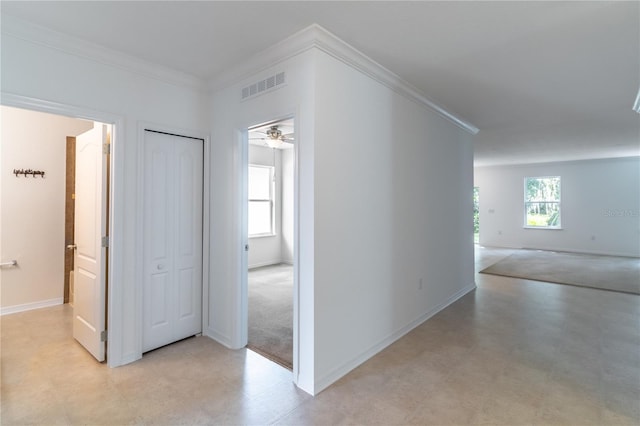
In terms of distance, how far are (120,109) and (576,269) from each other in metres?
8.54

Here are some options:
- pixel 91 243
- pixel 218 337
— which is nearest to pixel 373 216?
pixel 218 337

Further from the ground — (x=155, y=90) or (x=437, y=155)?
(x=155, y=90)

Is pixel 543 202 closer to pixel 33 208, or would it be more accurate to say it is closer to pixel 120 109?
pixel 120 109

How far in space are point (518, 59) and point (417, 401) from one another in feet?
9.67

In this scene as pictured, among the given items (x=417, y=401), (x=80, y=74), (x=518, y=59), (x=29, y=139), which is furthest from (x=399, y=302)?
(x=29, y=139)

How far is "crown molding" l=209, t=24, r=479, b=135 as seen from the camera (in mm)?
2295

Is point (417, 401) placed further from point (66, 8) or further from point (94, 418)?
point (66, 8)

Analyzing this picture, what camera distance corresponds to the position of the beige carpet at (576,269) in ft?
18.4

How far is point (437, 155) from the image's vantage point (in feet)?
13.3

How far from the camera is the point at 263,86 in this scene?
8.81 feet

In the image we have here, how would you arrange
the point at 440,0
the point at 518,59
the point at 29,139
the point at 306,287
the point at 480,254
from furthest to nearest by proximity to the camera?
the point at 480,254
the point at 29,139
the point at 518,59
the point at 306,287
the point at 440,0

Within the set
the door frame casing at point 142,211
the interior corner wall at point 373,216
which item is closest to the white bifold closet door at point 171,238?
the door frame casing at point 142,211

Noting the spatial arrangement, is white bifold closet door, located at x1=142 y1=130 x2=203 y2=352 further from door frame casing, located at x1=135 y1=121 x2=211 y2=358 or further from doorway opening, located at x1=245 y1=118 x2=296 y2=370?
doorway opening, located at x1=245 y1=118 x2=296 y2=370

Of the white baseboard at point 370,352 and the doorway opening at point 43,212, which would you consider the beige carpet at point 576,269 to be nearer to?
the white baseboard at point 370,352
